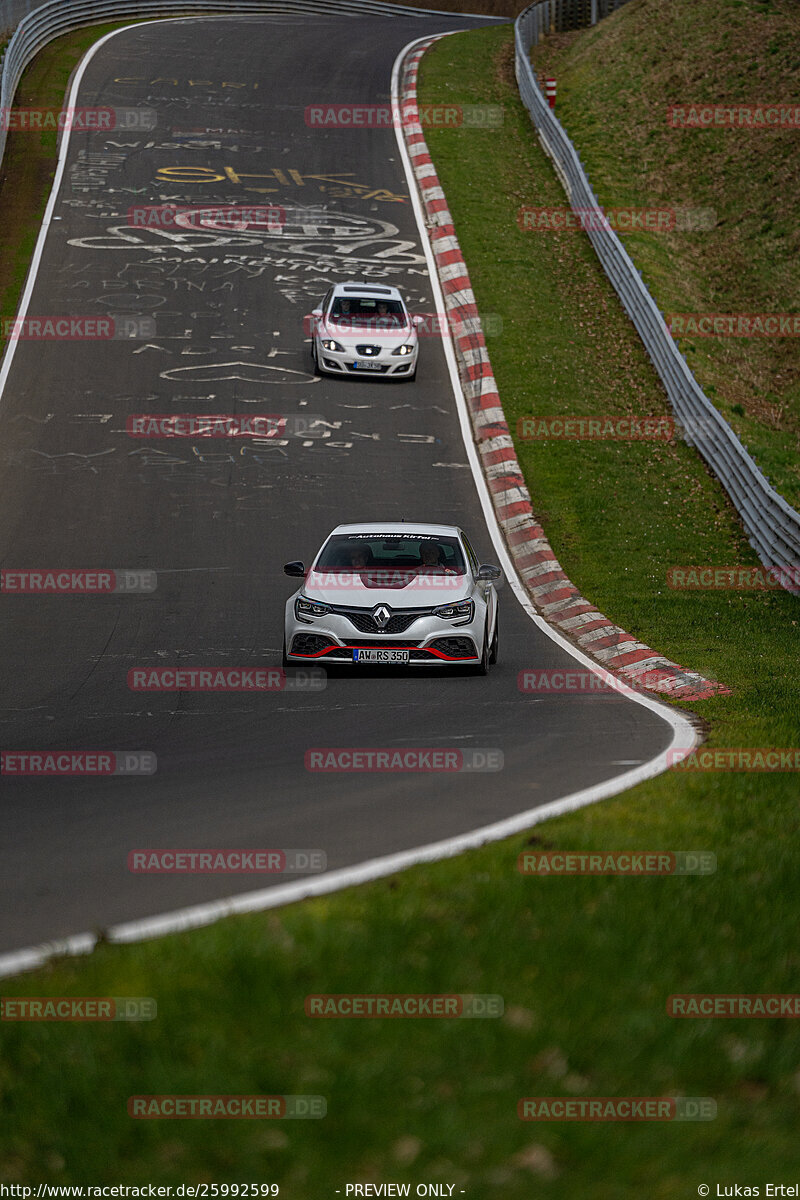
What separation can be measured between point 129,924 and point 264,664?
7.79 metres

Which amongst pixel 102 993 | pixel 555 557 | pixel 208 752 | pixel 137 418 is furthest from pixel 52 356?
pixel 102 993

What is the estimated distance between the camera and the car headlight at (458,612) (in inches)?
530

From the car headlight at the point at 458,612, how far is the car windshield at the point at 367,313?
14989 mm

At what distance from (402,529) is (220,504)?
282 inches

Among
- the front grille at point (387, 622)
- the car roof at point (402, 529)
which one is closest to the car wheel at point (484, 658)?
the front grille at point (387, 622)

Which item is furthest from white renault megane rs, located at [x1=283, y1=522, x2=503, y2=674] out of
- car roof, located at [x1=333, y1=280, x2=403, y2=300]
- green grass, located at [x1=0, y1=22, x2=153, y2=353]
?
green grass, located at [x1=0, y1=22, x2=153, y2=353]

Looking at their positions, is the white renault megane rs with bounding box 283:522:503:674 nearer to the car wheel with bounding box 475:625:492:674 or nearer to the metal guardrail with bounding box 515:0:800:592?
the car wheel with bounding box 475:625:492:674

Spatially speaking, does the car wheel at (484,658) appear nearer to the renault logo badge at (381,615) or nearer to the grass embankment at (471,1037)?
the renault logo badge at (381,615)

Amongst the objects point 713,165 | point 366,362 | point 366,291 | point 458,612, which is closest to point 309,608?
point 458,612

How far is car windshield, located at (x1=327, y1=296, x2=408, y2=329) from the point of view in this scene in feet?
90.1

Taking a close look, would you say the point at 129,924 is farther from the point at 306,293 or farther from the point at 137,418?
the point at 306,293

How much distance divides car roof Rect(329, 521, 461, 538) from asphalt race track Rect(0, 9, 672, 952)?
1.61 metres

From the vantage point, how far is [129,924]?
6059mm

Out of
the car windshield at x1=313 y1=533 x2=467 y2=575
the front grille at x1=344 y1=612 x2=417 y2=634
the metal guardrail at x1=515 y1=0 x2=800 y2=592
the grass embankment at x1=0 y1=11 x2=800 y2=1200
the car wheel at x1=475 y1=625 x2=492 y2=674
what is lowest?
the grass embankment at x1=0 y1=11 x2=800 y2=1200
